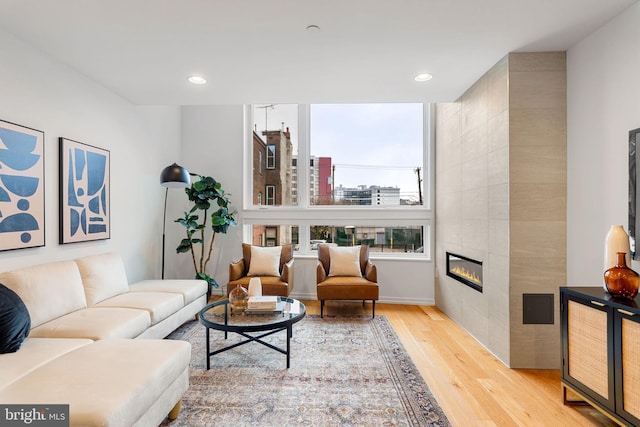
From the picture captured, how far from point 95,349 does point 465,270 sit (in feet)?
11.0

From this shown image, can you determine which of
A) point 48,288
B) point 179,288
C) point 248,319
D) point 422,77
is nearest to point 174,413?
point 248,319

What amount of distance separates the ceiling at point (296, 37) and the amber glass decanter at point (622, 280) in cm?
162

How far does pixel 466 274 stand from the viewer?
138 inches

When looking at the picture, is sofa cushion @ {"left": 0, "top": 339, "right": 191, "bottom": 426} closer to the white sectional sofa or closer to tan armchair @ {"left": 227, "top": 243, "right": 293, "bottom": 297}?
the white sectional sofa

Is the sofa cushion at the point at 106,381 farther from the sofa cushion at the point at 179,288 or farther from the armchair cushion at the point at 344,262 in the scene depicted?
the armchair cushion at the point at 344,262

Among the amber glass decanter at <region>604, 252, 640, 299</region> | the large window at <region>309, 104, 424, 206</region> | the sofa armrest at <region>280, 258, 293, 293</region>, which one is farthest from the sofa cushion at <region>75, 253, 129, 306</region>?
the amber glass decanter at <region>604, 252, 640, 299</region>

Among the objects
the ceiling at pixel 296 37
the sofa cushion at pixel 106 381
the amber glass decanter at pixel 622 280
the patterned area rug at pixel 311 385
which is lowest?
the patterned area rug at pixel 311 385

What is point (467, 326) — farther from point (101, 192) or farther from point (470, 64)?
point (101, 192)

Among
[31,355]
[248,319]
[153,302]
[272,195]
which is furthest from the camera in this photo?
[272,195]

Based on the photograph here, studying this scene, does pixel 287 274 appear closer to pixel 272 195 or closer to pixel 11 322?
pixel 272 195

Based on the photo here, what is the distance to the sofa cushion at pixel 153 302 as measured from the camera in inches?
108

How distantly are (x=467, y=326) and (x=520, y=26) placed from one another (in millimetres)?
2771

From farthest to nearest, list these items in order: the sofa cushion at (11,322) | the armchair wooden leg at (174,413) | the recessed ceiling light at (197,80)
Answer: the recessed ceiling light at (197,80) → the armchair wooden leg at (174,413) → the sofa cushion at (11,322)

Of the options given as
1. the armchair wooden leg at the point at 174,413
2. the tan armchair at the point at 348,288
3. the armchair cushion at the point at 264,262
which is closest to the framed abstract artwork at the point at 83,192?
the armchair cushion at the point at 264,262
